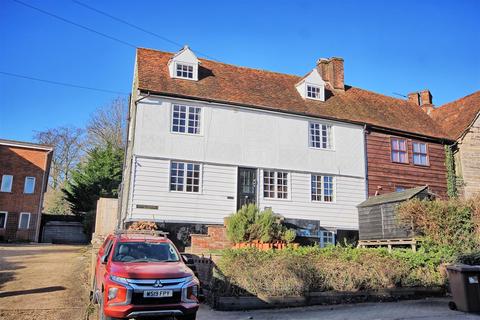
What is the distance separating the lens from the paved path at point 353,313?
31.7 feet

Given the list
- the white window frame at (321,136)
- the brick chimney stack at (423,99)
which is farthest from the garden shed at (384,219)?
the brick chimney stack at (423,99)

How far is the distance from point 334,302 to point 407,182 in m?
14.1

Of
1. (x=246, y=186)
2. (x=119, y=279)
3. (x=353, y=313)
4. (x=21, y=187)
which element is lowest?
(x=353, y=313)

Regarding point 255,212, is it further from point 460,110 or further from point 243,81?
point 460,110

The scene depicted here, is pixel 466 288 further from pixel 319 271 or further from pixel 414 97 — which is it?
pixel 414 97

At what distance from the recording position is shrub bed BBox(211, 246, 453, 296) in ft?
35.9

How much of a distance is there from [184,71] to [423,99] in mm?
18835

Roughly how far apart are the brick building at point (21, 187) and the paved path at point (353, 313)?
26.0 meters

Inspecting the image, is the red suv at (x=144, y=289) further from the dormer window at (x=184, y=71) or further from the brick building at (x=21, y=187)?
the brick building at (x=21, y=187)

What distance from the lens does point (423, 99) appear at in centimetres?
2988

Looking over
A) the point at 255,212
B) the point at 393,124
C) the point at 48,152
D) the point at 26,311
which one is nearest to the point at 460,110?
the point at 393,124

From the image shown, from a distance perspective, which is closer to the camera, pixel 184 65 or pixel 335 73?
pixel 184 65

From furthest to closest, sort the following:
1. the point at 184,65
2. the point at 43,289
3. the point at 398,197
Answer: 1. the point at 184,65
2. the point at 398,197
3. the point at 43,289

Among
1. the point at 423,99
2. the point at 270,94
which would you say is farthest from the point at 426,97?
the point at 270,94
